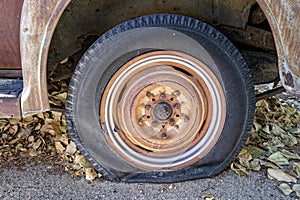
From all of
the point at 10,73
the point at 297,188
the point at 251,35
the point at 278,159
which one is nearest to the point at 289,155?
the point at 278,159

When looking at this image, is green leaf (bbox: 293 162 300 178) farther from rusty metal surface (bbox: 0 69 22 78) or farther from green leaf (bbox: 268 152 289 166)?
rusty metal surface (bbox: 0 69 22 78)

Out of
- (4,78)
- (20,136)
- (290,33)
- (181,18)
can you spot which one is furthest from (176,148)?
(20,136)

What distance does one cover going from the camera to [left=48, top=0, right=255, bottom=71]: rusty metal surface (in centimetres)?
242

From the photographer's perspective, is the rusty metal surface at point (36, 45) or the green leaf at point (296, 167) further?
the green leaf at point (296, 167)

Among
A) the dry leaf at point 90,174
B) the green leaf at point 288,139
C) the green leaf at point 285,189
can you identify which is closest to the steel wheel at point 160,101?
the dry leaf at point 90,174

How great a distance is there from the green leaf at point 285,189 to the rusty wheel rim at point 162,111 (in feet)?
1.60

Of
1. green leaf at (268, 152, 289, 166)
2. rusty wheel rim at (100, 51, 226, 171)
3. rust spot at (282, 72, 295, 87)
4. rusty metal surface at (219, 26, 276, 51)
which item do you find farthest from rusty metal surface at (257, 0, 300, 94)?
green leaf at (268, 152, 289, 166)

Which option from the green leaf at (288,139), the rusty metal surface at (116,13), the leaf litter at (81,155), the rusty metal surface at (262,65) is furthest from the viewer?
the green leaf at (288,139)

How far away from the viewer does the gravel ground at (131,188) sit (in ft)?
7.54

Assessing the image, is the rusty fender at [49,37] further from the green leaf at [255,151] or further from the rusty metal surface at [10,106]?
the green leaf at [255,151]

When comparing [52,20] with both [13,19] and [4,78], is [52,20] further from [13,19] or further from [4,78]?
[4,78]

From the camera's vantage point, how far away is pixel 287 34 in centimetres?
198

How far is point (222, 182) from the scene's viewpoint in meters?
2.41

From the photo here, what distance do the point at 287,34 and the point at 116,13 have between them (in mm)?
1042
